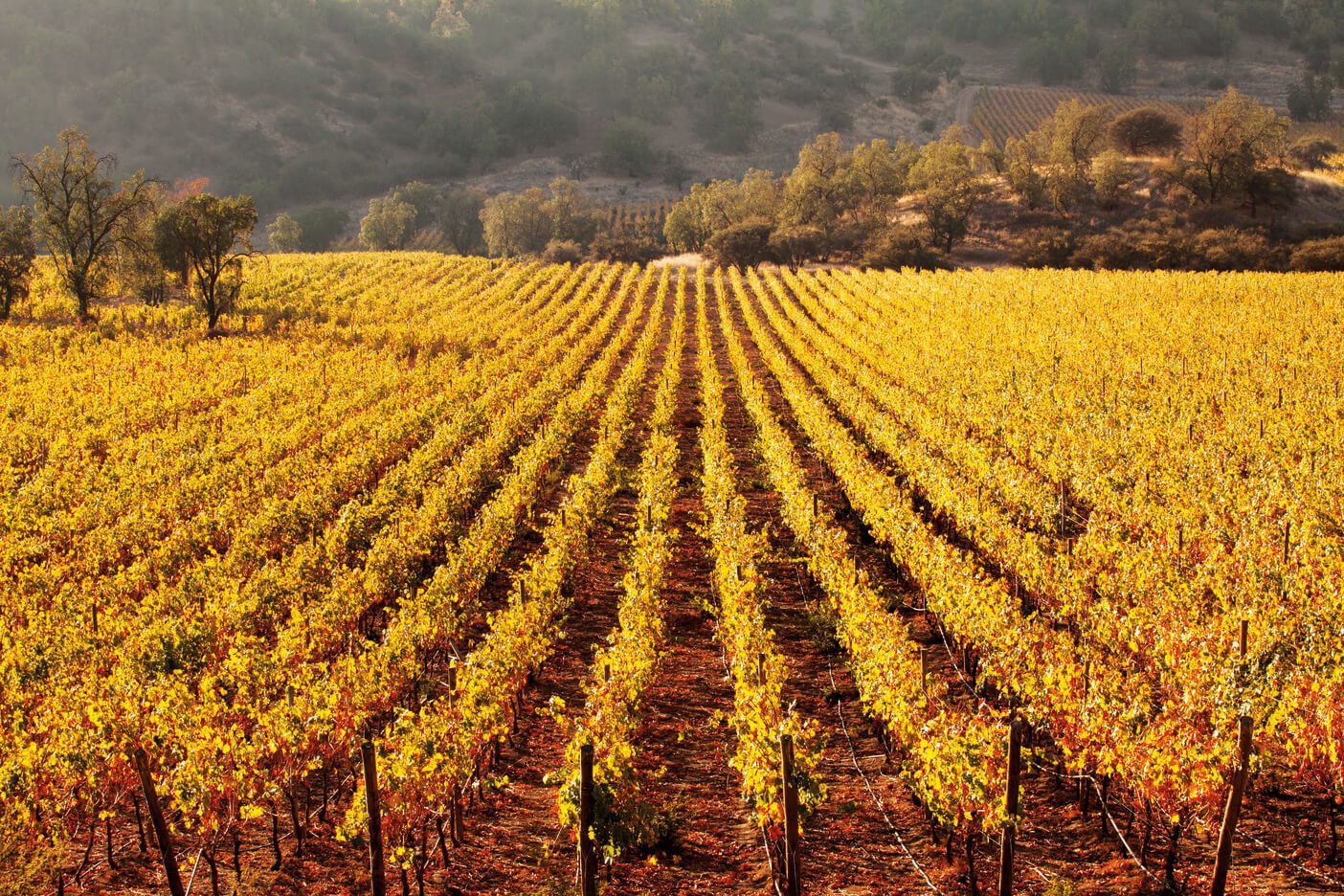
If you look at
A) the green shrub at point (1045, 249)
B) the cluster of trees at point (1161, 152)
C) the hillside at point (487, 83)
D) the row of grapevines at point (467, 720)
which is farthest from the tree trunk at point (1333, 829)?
the hillside at point (487, 83)

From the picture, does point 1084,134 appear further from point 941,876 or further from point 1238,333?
point 941,876

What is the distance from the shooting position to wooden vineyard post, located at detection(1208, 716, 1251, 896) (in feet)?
20.1

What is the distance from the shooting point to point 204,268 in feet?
125

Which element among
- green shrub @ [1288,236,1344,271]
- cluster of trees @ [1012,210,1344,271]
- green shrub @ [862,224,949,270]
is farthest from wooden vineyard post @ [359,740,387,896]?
green shrub @ [1288,236,1344,271]

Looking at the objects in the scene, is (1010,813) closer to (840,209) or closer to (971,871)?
(971,871)

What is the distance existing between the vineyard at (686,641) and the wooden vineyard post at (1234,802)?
1.3 inches

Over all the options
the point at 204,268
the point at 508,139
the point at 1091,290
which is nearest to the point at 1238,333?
the point at 1091,290

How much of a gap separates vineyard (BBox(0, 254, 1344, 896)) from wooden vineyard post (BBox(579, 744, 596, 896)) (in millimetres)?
39

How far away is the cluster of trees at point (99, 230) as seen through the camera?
118 ft

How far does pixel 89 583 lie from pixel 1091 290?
4141 centimetres

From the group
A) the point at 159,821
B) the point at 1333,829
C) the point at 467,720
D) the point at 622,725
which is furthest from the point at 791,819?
the point at 159,821

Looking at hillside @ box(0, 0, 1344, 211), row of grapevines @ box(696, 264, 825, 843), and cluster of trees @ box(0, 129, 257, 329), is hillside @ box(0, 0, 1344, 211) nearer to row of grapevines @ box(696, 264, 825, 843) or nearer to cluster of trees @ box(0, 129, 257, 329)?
cluster of trees @ box(0, 129, 257, 329)

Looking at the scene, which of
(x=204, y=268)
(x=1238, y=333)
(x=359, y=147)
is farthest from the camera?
(x=359, y=147)

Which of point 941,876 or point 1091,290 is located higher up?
point 1091,290
